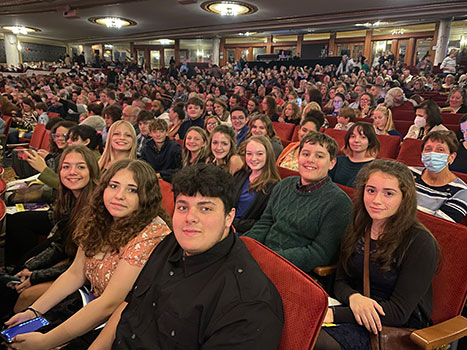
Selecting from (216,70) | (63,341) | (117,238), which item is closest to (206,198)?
(117,238)

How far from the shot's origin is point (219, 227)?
114cm

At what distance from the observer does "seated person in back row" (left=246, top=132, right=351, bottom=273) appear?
1760 millimetres

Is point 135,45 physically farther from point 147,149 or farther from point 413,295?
point 413,295

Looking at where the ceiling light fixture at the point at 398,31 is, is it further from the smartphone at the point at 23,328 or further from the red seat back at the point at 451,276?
the smartphone at the point at 23,328

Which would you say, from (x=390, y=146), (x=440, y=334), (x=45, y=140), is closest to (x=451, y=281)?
(x=440, y=334)

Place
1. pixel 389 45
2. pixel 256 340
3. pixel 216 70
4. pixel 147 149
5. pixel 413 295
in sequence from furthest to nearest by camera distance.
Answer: pixel 389 45, pixel 216 70, pixel 147 149, pixel 413 295, pixel 256 340

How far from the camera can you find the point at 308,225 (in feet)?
5.98

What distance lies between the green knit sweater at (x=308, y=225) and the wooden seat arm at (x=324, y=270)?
3cm

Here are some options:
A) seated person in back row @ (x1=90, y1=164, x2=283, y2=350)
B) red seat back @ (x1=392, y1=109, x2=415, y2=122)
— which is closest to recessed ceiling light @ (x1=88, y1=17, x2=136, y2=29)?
red seat back @ (x1=392, y1=109, x2=415, y2=122)

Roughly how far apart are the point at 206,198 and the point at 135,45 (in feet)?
93.5

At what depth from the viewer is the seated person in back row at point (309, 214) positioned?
1.76 m

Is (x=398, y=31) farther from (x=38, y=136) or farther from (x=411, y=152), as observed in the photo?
(x=38, y=136)

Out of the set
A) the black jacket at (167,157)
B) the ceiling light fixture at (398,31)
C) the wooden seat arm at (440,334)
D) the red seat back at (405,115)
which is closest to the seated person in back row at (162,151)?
the black jacket at (167,157)

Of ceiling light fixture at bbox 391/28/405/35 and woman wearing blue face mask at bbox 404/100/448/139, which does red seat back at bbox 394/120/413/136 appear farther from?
ceiling light fixture at bbox 391/28/405/35
